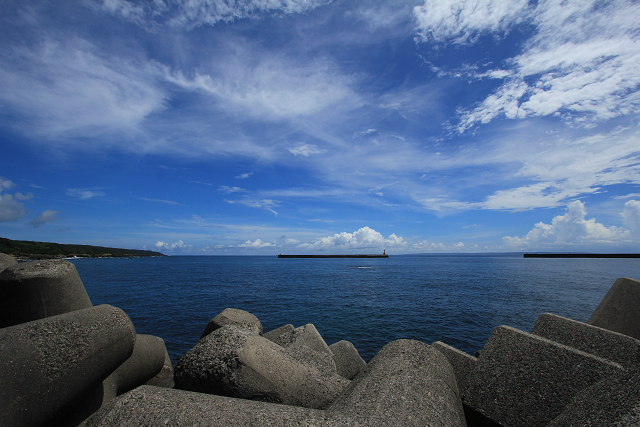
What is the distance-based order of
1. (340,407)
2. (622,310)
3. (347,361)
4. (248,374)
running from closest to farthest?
1. (340,407)
2. (248,374)
3. (622,310)
4. (347,361)

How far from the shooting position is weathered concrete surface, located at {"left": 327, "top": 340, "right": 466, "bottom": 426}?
293 cm

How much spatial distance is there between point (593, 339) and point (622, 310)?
7.86 ft

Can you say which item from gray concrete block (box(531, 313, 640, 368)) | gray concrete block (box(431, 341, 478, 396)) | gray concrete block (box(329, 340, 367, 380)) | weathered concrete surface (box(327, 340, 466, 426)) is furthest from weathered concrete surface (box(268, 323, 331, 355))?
gray concrete block (box(531, 313, 640, 368))

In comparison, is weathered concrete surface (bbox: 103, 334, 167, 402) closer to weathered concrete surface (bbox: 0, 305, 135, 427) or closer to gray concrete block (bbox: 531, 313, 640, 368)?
weathered concrete surface (bbox: 0, 305, 135, 427)

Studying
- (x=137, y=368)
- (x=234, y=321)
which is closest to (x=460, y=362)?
(x=234, y=321)

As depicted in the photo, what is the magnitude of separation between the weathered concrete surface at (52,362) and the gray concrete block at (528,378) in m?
4.74

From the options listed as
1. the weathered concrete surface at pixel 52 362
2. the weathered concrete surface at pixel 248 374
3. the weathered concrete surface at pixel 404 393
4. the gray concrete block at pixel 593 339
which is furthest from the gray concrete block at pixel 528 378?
the weathered concrete surface at pixel 52 362

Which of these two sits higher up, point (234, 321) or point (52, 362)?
point (52, 362)

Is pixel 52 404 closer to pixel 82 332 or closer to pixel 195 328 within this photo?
pixel 82 332

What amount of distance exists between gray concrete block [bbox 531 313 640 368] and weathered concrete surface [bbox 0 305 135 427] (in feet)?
21.0

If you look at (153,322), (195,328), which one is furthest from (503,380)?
(153,322)

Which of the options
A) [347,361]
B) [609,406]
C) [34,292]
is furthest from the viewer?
[347,361]

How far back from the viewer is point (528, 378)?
11.5ft

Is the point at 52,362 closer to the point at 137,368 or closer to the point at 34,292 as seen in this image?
the point at 34,292
